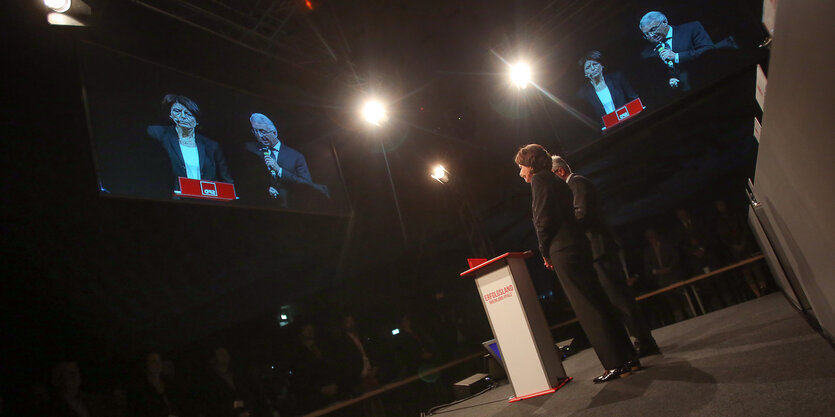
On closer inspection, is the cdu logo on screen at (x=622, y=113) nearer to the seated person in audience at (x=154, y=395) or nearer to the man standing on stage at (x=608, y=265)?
the man standing on stage at (x=608, y=265)

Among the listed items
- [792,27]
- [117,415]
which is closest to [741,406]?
Result: [792,27]

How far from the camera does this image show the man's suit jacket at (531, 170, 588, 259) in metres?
2.52

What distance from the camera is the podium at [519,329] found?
8.75 ft

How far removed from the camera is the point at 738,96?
6508 millimetres

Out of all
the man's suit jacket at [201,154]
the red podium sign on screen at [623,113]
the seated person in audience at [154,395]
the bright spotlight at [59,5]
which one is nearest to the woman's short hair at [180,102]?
the man's suit jacket at [201,154]

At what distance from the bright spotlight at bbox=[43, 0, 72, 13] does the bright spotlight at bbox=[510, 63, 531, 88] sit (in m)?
5.43

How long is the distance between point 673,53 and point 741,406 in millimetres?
5721

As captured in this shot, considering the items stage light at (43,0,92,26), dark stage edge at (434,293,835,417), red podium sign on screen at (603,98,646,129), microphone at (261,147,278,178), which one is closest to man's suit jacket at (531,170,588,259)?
dark stage edge at (434,293,835,417)

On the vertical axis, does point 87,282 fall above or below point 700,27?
below

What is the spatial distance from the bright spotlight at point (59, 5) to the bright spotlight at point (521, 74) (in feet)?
17.8

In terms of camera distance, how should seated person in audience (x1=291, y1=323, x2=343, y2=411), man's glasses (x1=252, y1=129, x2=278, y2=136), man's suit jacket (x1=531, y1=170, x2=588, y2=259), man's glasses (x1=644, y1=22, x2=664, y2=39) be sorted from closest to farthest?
man's suit jacket (x1=531, y1=170, x2=588, y2=259) → seated person in audience (x1=291, y1=323, x2=343, y2=411) → man's glasses (x1=252, y1=129, x2=278, y2=136) → man's glasses (x1=644, y1=22, x2=664, y2=39)

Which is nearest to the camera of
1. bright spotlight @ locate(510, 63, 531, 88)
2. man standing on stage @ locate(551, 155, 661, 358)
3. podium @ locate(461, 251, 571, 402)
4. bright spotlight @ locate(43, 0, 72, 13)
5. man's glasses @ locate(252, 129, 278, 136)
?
podium @ locate(461, 251, 571, 402)

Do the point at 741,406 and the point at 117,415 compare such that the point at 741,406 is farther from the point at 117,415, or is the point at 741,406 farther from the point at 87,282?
the point at 87,282

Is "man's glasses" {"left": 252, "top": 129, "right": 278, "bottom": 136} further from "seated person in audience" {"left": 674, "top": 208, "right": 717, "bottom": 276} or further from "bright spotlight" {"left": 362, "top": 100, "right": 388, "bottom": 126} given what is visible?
"seated person in audience" {"left": 674, "top": 208, "right": 717, "bottom": 276}
